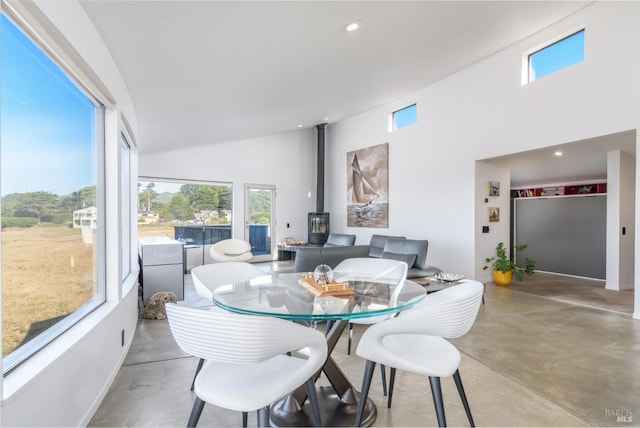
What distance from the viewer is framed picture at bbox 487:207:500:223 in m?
5.78

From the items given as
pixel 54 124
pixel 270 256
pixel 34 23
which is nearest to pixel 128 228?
pixel 54 124

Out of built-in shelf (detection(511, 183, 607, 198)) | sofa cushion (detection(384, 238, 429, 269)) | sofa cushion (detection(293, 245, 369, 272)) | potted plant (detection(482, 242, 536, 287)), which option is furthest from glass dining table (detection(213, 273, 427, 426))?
built-in shelf (detection(511, 183, 607, 198))

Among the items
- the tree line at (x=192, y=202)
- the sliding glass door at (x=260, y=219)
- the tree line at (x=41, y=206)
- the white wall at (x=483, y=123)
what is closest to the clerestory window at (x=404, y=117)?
the white wall at (x=483, y=123)

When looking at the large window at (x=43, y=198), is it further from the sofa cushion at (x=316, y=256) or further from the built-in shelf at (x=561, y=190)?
the built-in shelf at (x=561, y=190)

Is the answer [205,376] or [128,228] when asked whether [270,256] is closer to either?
[128,228]

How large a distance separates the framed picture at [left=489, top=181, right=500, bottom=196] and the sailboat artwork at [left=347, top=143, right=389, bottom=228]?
2.17m

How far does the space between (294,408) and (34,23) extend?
2259mm

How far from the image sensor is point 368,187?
7.85 metres

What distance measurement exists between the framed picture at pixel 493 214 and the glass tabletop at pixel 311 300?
13.7 ft

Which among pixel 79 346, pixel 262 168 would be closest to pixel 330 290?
pixel 79 346

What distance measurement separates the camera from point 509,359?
2693mm

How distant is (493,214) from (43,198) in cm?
603

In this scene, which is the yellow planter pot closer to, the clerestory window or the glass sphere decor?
the clerestory window

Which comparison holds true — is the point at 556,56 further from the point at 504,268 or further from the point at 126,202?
the point at 126,202
